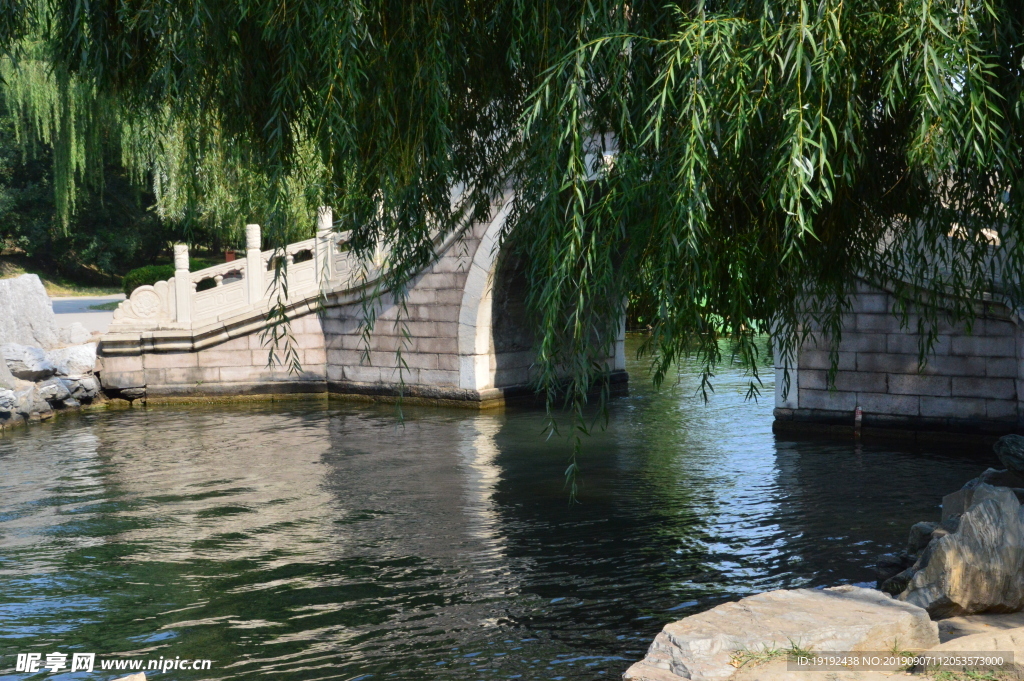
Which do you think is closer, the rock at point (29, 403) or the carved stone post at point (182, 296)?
the rock at point (29, 403)

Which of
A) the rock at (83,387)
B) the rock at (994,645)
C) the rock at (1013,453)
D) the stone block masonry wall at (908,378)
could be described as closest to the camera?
the rock at (994,645)

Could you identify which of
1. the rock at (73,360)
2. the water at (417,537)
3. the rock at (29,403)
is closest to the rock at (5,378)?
the rock at (29,403)

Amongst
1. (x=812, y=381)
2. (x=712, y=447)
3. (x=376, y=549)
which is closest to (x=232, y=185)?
(x=376, y=549)

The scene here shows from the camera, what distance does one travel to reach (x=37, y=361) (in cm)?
1295

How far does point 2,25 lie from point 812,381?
8.29 metres

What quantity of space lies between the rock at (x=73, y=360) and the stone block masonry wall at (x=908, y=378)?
8.78 meters

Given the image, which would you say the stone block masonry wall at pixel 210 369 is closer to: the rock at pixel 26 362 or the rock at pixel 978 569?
the rock at pixel 26 362

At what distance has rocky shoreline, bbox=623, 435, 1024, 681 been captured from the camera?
330 centimetres

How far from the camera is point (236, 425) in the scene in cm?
1198

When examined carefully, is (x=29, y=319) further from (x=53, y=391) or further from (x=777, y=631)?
(x=777, y=631)

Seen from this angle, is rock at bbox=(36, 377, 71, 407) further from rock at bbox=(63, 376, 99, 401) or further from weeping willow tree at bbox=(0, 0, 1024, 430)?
weeping willow tree at bbox=(0, 0, 1024, 430)

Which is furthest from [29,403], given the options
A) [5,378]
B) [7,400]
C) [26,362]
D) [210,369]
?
[210,369]

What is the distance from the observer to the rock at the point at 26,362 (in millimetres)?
12859

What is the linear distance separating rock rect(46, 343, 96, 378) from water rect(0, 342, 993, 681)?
149cm
